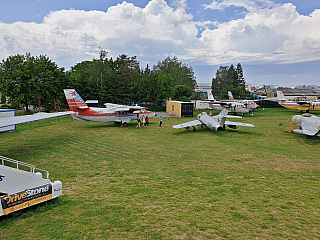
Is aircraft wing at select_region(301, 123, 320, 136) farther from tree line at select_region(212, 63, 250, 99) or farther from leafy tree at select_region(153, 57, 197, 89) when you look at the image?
tree line at select_region(212, 63, 250, 99)

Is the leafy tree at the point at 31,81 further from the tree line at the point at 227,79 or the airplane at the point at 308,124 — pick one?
the tree line at the point at 227,79

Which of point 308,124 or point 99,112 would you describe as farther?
point 99,112

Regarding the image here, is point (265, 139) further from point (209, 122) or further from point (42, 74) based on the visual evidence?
point (42, 74)

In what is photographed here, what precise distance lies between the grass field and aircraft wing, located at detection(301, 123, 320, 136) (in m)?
1.21

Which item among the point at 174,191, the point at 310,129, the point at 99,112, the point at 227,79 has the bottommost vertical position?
the point at 174,191

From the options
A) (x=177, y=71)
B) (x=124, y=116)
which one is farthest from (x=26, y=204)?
(x=177, y=71)

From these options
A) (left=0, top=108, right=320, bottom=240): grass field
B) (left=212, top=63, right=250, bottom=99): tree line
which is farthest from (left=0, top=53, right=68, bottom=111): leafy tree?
(left=212, top=63, right=250, bottom=99): tree line

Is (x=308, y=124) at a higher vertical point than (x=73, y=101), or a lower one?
lower

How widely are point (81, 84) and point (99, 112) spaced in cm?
2293

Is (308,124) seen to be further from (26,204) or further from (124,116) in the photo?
(26,204)

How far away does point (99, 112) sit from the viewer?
2525 centimetres

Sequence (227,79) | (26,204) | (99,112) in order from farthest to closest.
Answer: (227,79), (99,112), (26,204)

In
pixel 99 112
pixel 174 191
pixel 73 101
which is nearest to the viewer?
pixel 174 191

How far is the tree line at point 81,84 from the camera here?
3403 centimetres
